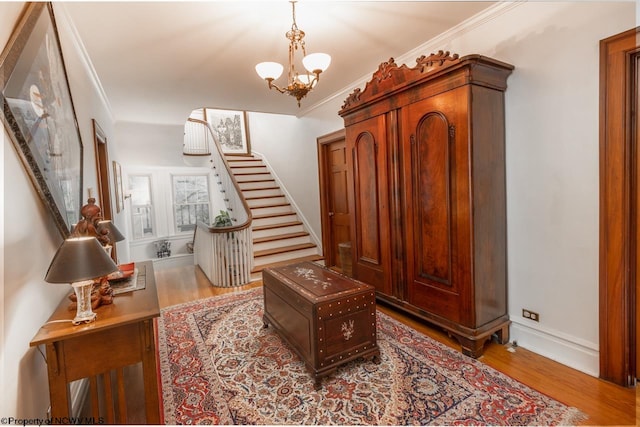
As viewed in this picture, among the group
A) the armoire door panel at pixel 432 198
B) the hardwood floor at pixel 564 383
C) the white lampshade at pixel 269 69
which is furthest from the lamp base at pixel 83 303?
the hardwood floor at pixel 564 383

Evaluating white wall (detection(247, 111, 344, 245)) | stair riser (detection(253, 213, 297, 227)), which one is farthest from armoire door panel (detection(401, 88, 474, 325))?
stair riser (detection(253, 213, 297, 227))

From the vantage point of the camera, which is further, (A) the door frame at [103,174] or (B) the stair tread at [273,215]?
(B) the stair tread at [273,215]

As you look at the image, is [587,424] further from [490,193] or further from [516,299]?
[490,193]

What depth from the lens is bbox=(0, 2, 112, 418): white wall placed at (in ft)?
3.71

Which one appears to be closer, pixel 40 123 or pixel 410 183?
pixel 40 123

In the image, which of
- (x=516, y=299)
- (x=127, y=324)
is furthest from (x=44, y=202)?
(x=516, y=299)

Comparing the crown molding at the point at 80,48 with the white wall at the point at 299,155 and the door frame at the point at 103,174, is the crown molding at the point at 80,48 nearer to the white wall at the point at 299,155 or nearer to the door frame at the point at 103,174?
the door frame at the point at 103,174

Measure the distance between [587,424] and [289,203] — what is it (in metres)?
5.00

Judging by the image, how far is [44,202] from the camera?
1460 millimetres

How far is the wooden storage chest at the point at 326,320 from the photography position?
6.47ft

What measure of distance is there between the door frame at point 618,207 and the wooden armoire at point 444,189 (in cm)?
59

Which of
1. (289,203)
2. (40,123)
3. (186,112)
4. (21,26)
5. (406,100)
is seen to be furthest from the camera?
(289,203)

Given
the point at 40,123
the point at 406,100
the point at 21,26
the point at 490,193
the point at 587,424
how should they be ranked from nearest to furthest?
the point at 21,26, the point at 40,123, the point at 587,424, the point at 490,193, the point at 406,100

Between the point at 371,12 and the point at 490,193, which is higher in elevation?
the point at 371,12
